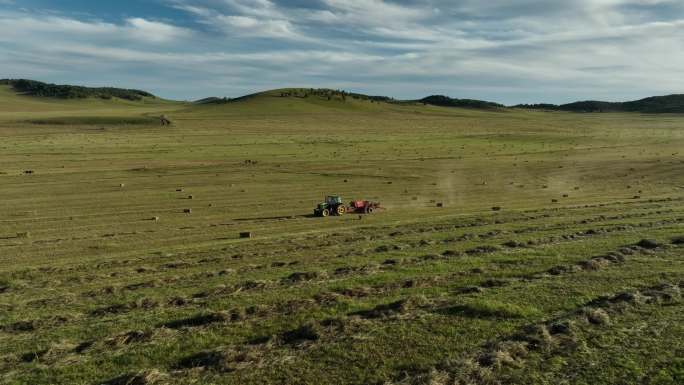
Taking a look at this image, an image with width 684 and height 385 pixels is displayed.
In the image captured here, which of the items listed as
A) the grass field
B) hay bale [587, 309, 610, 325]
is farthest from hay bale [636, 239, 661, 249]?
hay bale [587, 309, 610, 325]

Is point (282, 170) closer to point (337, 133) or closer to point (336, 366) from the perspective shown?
point (336, 366)

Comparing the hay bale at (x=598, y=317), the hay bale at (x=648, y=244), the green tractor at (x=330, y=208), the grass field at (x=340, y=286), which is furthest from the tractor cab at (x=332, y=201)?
the hay bale at (x=598, y=317)

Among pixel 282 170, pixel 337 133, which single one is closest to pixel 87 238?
pixel 282 170

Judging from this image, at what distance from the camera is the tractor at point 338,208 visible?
33.1 m

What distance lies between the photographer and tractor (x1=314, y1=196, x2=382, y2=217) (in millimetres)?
33094

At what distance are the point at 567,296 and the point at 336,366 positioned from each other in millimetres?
6976

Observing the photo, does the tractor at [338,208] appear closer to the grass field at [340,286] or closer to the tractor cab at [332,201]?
the tractor cab at [332,201]

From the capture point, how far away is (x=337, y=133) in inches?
4572

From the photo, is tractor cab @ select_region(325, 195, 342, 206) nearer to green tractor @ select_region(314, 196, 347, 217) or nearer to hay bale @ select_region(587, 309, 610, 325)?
green tractor @ select_region(314, 196, 347, 217)

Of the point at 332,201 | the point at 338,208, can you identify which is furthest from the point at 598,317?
the point at 332,201

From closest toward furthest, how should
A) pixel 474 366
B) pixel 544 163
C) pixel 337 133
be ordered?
1. pixel 474 366
2. pixel 544 163
3. pixel 337 133

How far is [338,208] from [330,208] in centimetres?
53

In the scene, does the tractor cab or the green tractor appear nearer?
the green tractor

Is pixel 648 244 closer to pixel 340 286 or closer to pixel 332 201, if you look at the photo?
pixel 340 286
